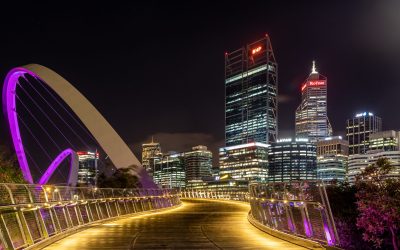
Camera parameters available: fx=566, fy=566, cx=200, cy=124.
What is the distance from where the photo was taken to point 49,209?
48.5 ft

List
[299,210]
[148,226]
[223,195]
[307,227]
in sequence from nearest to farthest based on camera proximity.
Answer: [307,227] < [299,210] < [148,226] < [223,195]

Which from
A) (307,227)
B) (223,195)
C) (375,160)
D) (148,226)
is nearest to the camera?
(375,160)

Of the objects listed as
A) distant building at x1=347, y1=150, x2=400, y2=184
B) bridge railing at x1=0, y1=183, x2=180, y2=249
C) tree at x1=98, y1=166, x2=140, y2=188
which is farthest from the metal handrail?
tree at x1=98, y1=166, x2=140, y2=188

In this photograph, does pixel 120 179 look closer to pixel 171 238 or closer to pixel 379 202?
pixel 171 238

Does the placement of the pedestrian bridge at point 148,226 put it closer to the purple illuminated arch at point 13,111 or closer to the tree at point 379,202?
the tree at point 379,202

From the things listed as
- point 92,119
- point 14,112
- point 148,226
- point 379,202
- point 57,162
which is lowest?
point 148,226

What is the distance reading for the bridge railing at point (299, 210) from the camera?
39.3ft

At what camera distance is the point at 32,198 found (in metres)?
13.2

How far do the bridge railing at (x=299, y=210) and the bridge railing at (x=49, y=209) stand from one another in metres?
5.97

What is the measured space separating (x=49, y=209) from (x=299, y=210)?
643cm

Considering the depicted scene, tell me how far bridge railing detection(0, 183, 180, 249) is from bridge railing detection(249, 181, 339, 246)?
5.97 m

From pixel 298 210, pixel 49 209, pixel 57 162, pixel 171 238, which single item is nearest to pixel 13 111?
pixel 57 162

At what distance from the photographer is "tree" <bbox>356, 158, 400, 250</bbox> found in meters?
9.70

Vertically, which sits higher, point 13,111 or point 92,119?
point 13,111
